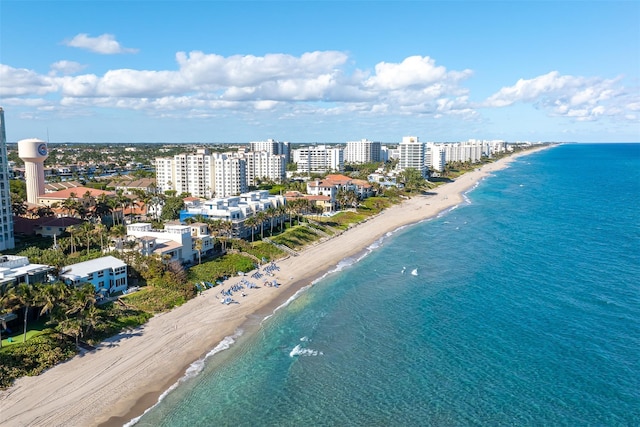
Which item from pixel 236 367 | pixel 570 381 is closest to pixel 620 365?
pixel 570 381

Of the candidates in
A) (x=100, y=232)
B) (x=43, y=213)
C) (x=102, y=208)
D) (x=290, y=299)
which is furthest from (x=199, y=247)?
(x=43, y=213)

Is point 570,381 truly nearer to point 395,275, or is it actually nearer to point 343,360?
point 343,360

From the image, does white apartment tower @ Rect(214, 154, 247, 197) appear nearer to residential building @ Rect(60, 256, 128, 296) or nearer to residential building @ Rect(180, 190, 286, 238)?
residential building @ Rect(180, 190, 286, 238)

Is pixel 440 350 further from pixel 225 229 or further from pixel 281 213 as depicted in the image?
pixel 281 213

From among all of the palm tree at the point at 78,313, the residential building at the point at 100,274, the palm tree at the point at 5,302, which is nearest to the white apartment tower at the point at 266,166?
the residential building at the point at 100,274

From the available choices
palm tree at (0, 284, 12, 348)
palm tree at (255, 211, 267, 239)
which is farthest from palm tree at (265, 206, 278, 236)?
palm tree at (0, 284, 12, 348)
